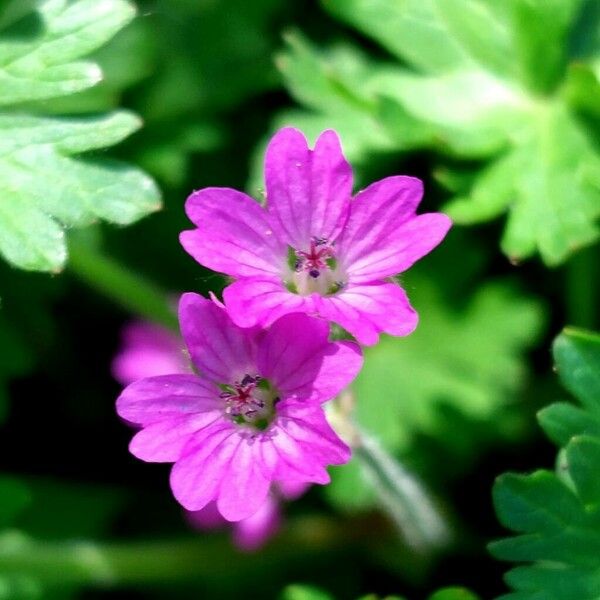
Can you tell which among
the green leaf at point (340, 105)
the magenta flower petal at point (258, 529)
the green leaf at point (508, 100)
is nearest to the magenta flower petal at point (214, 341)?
the green leaf at point (508, 100)

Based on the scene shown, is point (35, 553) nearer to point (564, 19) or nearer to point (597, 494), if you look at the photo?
point (597, 494)

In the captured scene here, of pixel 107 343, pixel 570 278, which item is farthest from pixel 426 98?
pixel 107 343

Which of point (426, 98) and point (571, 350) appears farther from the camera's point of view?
point (426, 98)

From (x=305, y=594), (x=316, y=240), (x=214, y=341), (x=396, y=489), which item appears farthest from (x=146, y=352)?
(x=214, y=341)

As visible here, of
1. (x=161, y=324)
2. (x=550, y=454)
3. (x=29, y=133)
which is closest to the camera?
(x=29, y=133)

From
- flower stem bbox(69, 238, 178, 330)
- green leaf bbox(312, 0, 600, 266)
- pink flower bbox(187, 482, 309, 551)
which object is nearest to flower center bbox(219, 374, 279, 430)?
green leaf bbox(312, 0, 600, 266)

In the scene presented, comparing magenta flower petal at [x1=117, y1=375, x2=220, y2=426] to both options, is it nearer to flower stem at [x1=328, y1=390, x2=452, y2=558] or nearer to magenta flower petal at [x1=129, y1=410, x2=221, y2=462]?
magenta flower petal at [x1=129, y1=410, x2=221, y2=462]
